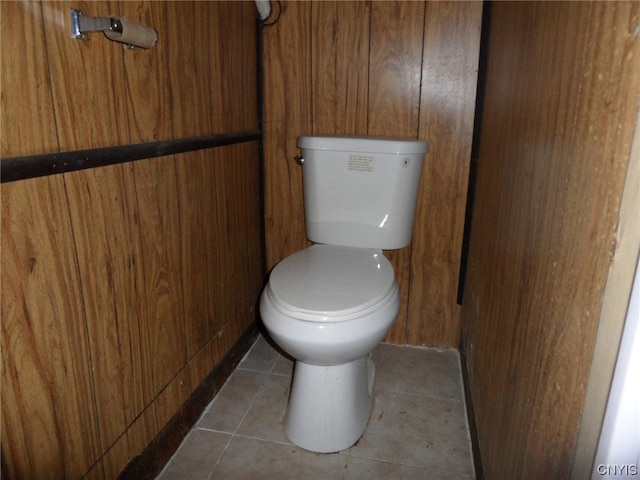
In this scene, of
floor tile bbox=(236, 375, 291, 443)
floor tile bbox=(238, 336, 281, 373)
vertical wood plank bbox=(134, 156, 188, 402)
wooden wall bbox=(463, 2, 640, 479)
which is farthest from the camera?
floor tile bbox=(238, 336, 281, 373)

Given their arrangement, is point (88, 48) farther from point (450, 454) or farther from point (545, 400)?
point (450, 454)

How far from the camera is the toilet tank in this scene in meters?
1.57

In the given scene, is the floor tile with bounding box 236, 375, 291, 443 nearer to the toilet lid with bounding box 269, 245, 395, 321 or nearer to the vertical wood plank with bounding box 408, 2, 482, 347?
the toilet lid with bounding box 269, 245, 395, 321

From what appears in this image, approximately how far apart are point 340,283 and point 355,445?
50cm

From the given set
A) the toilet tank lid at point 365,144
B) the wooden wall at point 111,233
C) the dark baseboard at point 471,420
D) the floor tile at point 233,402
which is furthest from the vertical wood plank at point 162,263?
the dark baseboard at point 471,420

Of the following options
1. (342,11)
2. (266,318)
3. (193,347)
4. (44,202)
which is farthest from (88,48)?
(342,11)

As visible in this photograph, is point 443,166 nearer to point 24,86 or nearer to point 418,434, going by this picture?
point 418,434

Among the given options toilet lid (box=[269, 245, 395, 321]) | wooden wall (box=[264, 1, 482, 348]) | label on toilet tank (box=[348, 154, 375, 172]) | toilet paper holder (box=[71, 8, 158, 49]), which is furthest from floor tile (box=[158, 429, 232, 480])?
toilet paper holder (box=[71, 8, 158, 49])

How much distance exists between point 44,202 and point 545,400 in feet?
2.98

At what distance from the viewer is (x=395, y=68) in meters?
1.68

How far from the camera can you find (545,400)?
69 centimetres

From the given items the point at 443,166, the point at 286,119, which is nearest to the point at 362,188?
the point at 443,166

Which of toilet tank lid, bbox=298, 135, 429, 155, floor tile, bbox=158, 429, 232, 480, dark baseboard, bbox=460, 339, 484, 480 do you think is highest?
toilet tank lid, bbox=298, 135, 429, 155

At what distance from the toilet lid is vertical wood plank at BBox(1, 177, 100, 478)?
1.66 ft
